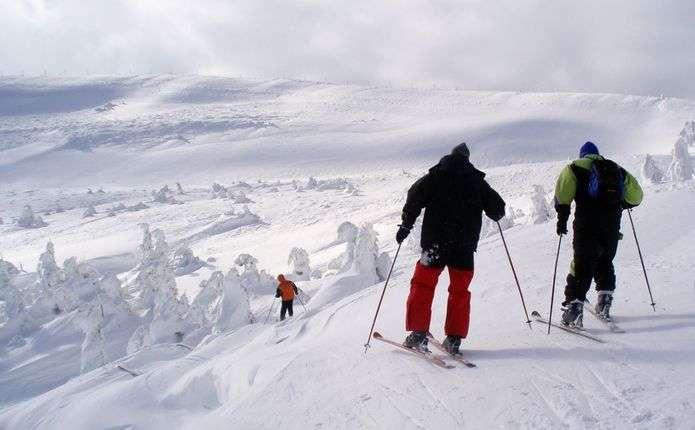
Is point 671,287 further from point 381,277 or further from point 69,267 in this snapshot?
point 69,267

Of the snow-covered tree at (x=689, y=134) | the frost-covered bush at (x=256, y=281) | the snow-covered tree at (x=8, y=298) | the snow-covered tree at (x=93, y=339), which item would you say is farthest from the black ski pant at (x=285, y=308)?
the snow-covered tree at (x=689, y=134)

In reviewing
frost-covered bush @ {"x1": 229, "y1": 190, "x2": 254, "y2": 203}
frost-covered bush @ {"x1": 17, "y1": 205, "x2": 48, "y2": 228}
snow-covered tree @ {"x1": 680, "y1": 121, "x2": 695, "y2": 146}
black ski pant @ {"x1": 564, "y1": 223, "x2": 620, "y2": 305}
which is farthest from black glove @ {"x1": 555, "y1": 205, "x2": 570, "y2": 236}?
frost-covered bush @ {"x1": 17, "y1": 205, "x2": 48, "y2": 228}

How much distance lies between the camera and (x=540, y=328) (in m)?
4.54

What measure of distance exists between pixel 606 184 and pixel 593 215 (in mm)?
303

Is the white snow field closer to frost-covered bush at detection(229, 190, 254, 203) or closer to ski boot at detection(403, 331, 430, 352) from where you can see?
ski boot at detection(403, 331, 430, 352)

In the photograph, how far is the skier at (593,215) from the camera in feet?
14.5

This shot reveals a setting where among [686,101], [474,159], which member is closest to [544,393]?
[474,159]

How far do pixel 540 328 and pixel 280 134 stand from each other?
86.9 m

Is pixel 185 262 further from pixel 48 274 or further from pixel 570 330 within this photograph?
pixel 570 330

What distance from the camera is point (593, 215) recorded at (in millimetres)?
4500

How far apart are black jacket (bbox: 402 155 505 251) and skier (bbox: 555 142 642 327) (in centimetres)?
78

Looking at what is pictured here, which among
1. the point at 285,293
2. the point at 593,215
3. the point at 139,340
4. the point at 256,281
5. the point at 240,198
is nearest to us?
the point at 593,215

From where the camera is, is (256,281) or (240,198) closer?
(256,281)

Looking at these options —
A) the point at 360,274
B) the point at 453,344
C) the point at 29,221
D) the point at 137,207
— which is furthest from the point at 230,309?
the point at 29,221
